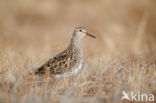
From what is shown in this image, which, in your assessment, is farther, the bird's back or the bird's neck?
the bird's neck

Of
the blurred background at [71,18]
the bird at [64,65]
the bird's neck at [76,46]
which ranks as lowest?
the bird at [64,65]

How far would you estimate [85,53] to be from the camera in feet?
38.4

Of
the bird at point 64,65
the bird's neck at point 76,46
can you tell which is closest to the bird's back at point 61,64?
the bird at point 64,65

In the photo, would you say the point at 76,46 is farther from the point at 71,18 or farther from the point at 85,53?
the point at 71,18

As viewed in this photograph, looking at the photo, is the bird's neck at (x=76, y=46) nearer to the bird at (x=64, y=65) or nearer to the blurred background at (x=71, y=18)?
the bird at (x=64, y=65)

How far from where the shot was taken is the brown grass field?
661cm

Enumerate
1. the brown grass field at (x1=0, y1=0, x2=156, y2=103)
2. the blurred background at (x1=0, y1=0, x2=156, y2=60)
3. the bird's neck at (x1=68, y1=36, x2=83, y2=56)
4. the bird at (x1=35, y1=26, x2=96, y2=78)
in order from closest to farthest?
the brown grass field at (x1=0, y1=0, x2=156, y2=103), the bird at (x1=35, y1=26, x2=96, y2=78), the bird's neck at (x1=68, y1=36, x2=83, y2=56), the blurred background at (x1=0, y1=0, x2=156, y2=60)

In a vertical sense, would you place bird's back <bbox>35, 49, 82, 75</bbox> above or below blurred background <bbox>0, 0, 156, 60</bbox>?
below

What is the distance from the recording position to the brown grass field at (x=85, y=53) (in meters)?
6.61

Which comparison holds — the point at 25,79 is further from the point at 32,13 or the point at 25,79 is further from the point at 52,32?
the point at 32,13

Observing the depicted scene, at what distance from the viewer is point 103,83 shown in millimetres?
7254

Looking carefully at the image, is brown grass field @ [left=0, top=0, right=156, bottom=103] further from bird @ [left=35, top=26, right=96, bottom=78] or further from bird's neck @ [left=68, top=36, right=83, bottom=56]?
bird's neck @ [left=68, top=36, right=83, bottom=56]

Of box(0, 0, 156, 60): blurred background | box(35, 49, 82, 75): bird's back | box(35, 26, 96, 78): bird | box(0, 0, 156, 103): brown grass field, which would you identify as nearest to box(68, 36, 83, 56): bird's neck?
box(35, 26, 96, 78): bird

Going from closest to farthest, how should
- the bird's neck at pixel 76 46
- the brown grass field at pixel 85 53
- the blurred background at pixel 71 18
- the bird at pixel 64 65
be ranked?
the brown grass field at pixel 85 53, the bird at pixel 64 65, the bird's neck at pixel 76 46, the blurred background at pixel 71 18
